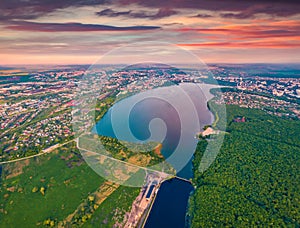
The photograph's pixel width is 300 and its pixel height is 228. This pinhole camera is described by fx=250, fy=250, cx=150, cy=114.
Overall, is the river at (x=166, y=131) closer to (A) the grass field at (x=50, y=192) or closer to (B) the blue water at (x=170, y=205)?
(B) the blue water at (x=170, y=205)

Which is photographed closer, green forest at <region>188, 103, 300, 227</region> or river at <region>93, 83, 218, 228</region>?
green forest at <region>188, 103, 300, 227</region>

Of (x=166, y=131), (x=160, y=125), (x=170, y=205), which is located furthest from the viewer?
(x=160, y=125)

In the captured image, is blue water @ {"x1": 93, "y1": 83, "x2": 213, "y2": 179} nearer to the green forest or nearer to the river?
the river

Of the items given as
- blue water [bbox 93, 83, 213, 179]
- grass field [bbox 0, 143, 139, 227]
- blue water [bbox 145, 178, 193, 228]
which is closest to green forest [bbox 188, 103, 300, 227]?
blue water [bbox 145, 178, 193, 228]

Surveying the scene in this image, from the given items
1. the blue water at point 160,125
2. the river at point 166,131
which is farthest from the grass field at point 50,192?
the blue water at point 160,125

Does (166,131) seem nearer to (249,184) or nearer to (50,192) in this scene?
(249,184)

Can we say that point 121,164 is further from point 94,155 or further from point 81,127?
point 81,127

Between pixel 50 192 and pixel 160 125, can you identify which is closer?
pixel 50 192

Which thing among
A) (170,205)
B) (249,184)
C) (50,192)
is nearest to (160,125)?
(170,205)
